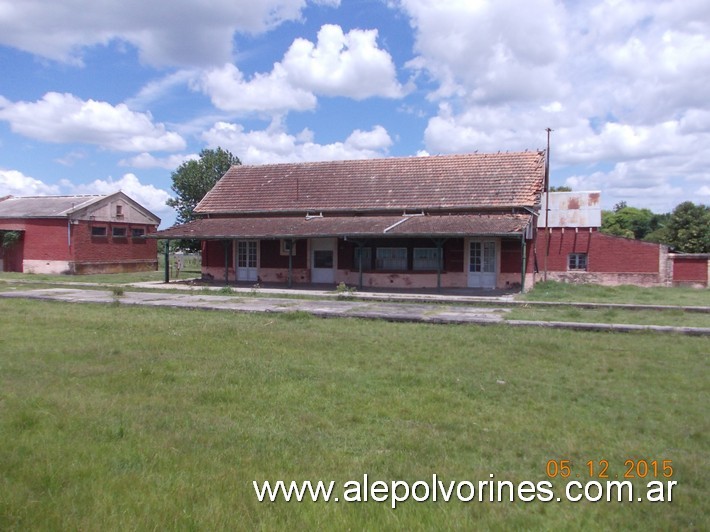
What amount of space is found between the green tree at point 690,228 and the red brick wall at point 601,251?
1383cm

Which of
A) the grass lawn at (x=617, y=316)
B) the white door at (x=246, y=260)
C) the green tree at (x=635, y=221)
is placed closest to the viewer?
the grass lawn at (x=617, y=316)

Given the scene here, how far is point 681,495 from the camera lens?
397 centimetres

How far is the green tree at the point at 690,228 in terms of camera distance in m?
37.0

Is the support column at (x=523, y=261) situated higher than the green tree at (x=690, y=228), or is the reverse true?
the green tree at (x=690, y=228)

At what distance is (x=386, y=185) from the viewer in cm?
2620

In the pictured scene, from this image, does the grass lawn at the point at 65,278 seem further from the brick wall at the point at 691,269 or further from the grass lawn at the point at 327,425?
the brick wall at the point at 691,269

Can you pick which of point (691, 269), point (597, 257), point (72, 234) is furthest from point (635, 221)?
point (72, 234)

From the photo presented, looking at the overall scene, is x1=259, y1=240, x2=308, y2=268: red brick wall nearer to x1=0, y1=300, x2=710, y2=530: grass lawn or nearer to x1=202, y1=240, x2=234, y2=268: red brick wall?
x1=202, y1=240, x2=234, y2=268: red brick wall

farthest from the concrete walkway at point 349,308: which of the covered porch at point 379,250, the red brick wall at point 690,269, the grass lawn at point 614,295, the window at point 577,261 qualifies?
the red brick wall at point 690,269

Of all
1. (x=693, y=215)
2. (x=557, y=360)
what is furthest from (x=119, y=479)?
(x=693, y=215)

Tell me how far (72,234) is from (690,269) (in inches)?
1179

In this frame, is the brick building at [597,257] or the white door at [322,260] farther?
the brick building at [597,257]

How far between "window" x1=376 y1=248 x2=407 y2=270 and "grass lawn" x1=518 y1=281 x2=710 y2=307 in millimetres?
5090

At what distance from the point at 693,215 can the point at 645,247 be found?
604 inches
